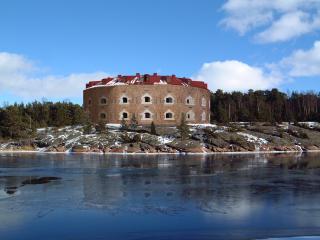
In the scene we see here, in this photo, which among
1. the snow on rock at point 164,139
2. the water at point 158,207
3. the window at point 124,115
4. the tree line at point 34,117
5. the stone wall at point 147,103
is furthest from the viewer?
the window at point 124,115

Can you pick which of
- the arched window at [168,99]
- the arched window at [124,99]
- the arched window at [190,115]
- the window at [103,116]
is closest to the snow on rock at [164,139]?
the arched window at [168,99]

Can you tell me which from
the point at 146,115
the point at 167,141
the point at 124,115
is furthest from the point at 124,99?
the point at 167,141

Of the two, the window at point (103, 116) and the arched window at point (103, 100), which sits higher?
the arched window at point (103, 100)

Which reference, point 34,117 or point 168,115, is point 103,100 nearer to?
point 168,115

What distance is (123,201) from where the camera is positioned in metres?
19.5

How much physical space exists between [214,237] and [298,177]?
18345mm

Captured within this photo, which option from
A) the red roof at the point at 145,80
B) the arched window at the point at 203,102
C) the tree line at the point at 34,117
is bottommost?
the tree line at the point at 34,117

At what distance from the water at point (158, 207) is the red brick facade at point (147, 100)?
182 feet

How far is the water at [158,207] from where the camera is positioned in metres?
13.8

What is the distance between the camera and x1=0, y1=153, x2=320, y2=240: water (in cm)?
1383

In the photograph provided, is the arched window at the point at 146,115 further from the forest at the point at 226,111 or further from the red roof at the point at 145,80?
the forest at the point at 226,111

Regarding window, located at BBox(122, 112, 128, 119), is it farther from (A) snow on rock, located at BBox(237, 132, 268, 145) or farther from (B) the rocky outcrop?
(A) snow on rock, located at BBox(237, 132, 268, 145)

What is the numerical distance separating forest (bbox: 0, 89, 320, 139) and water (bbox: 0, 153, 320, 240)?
5095 centimetres

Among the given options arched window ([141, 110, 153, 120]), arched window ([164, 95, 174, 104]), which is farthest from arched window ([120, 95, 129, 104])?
arched window ([164, 95, 174, 104])
